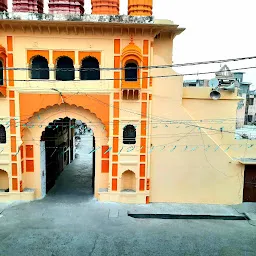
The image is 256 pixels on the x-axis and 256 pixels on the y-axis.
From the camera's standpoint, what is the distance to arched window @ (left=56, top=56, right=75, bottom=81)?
10734mm

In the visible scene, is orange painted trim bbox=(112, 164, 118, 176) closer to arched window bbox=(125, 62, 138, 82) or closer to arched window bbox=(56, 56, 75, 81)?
arched window bbox=(125, 62, 138, 82)

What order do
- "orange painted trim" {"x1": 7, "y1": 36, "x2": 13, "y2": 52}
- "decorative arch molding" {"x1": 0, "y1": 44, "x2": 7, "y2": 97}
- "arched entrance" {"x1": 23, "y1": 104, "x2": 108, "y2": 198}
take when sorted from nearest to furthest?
"decorative arch molding" {"x1": 0, "y1": 44, "x2": 7, "y2": 97} < "orange painted trim" {"x1": 7, "y1": 36, "x2": 13, "y2": 52} < "arched entrance" {"x1": 23, "y1": 104, "x2": 108, "y2": 198}

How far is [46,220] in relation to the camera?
970 cm

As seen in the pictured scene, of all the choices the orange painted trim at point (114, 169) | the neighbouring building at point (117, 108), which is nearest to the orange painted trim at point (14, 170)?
the neighbouring building at point (117, 108)

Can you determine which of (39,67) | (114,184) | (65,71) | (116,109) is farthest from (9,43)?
(114,184)

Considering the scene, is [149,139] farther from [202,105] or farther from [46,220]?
[46,220]

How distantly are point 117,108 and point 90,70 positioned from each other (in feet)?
6.68

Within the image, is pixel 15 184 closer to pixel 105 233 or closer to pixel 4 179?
pixel 4 179

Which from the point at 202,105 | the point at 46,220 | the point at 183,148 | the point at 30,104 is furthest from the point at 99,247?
the point at 202,105

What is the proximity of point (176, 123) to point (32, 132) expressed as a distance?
6.49 m

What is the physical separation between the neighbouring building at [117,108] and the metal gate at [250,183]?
0.05m

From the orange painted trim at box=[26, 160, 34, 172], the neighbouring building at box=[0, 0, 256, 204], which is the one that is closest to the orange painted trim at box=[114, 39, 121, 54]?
the neighbouring building at box=[0, 0, 256, 204]

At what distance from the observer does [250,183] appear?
11.2 meters

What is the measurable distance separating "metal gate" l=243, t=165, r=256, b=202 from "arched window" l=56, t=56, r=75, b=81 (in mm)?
8847
